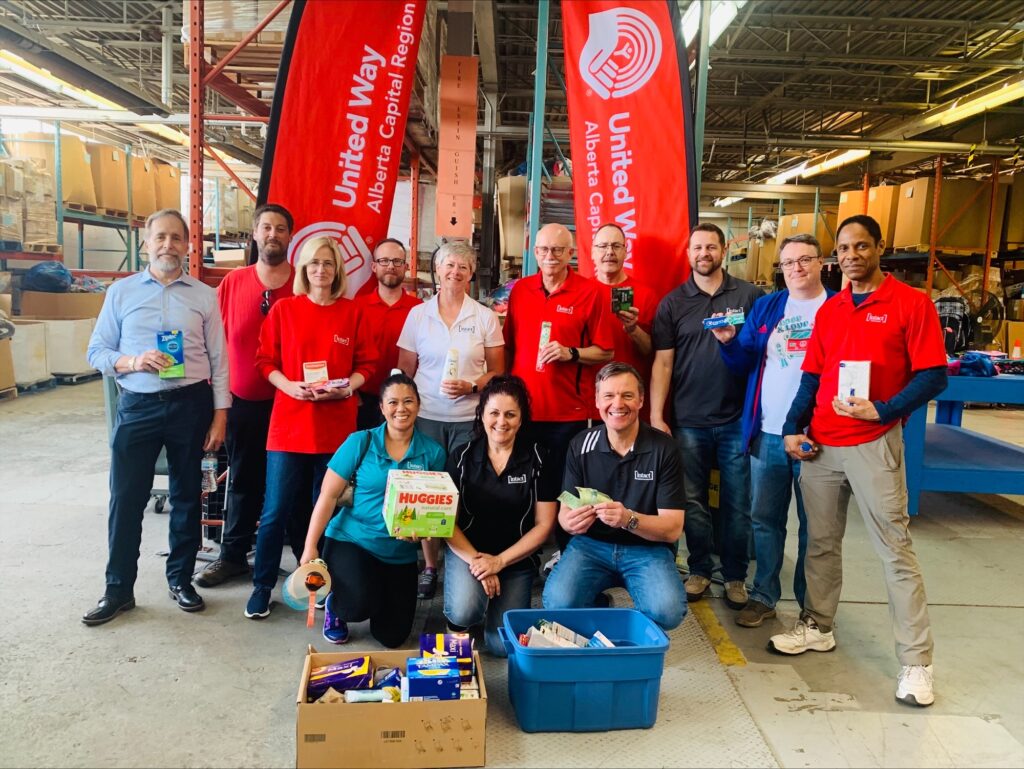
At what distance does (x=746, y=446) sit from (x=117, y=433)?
2897 millimetres

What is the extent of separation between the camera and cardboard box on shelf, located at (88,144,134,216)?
11.9m

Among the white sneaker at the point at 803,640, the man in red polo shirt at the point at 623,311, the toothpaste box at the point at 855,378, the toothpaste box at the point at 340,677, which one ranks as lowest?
the white sneaker at the point at 803,640

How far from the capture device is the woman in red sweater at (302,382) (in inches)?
127

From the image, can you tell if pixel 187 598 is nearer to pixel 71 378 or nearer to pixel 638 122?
pixel 638 122

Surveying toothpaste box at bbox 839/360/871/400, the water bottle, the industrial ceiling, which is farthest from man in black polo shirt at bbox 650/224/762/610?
the industrial ceiling

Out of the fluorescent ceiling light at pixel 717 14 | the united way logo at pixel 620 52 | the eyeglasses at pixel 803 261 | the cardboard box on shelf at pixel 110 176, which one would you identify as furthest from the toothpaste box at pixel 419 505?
the cardboard box on shelf at pixel 110 176

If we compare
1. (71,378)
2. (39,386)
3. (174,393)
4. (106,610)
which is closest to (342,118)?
(174,393)

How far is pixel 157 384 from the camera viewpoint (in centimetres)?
311

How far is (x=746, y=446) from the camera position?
343 centimetres

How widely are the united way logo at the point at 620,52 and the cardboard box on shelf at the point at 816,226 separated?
383 inches

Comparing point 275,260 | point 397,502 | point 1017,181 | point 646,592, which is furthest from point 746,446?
point 1017,181

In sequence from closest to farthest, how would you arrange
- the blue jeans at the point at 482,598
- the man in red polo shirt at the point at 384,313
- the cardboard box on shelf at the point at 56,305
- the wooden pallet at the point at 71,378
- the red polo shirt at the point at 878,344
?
the red polo shirt at the point at 878,344 < the blue jeans at the point at 482,598 < the man in red polo shirt at the point at 384,313 < the wooden pallet at the point at 71,378 < the cardboard box on shelf at the point at 56,305

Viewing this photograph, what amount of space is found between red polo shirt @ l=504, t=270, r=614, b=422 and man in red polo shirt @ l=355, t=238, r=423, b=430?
0.68 metres

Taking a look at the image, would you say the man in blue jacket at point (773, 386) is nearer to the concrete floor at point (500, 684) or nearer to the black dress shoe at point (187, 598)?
the concrete floor at point (500, 684)
